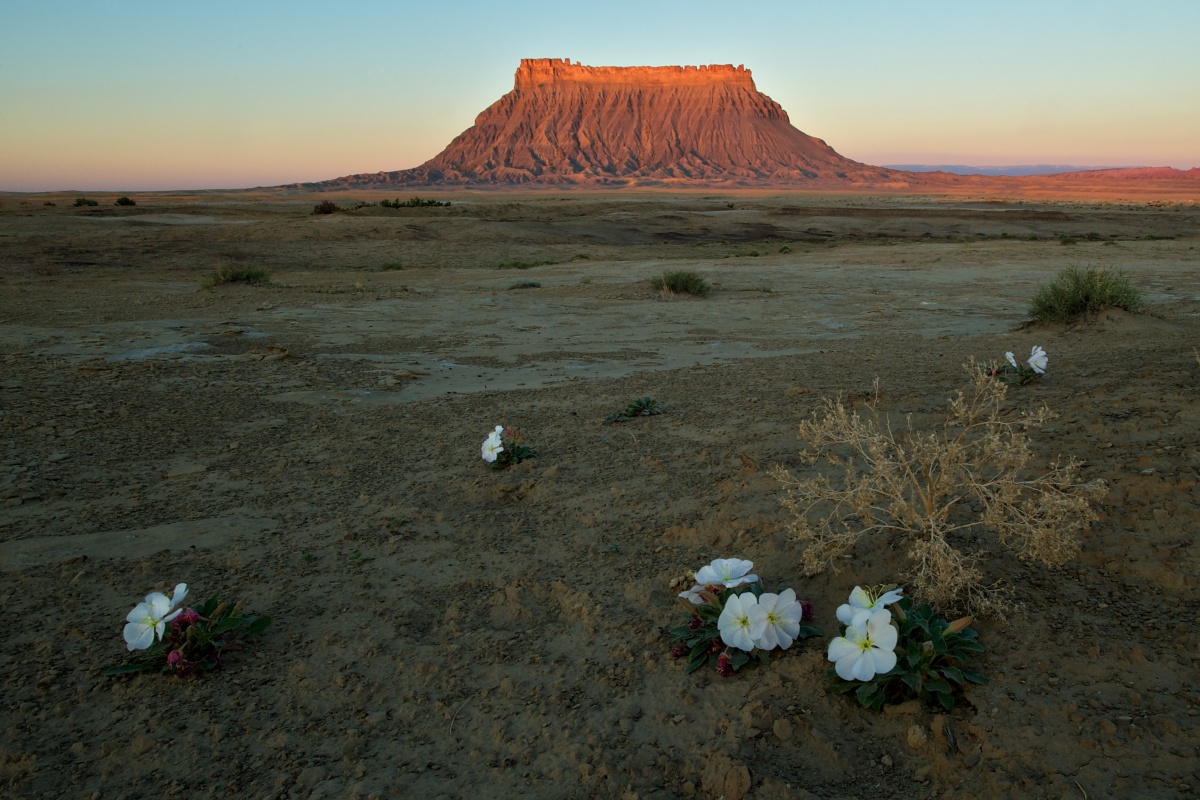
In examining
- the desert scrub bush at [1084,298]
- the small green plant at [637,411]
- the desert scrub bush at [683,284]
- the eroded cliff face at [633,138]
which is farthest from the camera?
the eroded cliff face at [633,138]

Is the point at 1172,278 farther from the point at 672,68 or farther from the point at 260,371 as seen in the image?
the point at 672,68

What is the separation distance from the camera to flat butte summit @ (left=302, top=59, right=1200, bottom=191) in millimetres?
134875

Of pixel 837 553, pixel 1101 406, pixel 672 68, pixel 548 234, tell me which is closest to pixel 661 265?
pixel 548 234

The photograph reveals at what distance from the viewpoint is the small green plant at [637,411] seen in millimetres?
5410

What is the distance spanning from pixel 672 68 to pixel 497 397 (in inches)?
6727

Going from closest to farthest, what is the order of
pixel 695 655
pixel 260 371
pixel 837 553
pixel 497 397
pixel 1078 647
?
pixel 1078 647 → pixel 695 655 → pixel 837 553 → pixel 497 397 → pixel 260 371

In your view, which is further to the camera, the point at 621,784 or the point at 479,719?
the point at 479,719

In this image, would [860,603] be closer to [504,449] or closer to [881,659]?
[881,659]

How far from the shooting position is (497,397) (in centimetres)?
638

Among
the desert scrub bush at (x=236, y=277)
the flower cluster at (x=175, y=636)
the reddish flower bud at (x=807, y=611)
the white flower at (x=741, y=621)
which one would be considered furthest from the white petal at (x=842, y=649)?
the desert scrub bush at (x=236, y=277)

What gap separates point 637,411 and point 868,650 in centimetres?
336

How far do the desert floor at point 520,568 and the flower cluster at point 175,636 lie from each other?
0.06 meters

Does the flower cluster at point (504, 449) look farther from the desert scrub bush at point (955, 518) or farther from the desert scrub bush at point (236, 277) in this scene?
the desert scrub bush at point (236, 277)

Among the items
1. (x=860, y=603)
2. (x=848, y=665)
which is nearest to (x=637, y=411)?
(x=860, y=603)
